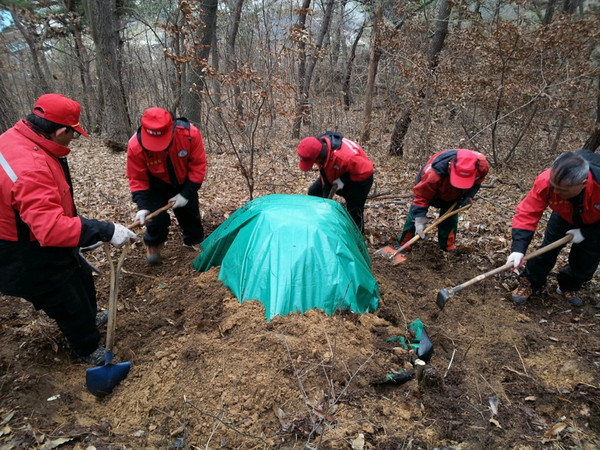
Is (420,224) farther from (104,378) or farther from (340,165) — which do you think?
(104,378)

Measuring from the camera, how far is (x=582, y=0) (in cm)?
1070

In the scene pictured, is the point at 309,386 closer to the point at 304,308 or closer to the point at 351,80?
the point at 304,308

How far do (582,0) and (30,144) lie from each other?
14.6m

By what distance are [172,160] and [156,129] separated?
0.48 m

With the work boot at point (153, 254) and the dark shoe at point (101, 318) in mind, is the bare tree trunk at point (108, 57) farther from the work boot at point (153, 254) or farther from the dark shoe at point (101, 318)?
the dark shoe at point (101, 318)

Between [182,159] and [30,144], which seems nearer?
[30,144]

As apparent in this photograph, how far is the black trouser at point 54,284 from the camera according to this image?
2324mm

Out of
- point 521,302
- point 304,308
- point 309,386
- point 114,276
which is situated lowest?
point 521,302

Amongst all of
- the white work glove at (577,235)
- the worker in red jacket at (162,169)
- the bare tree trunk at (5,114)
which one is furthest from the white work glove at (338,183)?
the bare tree trunk at (5,114)

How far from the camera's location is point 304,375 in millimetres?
2330

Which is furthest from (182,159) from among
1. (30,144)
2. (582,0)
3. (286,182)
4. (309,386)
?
(582,0)

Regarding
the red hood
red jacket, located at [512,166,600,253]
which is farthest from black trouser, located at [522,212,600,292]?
the red hood

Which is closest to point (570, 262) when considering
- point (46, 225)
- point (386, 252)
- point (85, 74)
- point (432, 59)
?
point (386, 252)

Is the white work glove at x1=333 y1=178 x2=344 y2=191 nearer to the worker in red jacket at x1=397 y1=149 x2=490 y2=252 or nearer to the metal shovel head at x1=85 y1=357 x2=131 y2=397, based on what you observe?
the worker in red jacket at x1=397 y1=149 x2=490 y2=252
